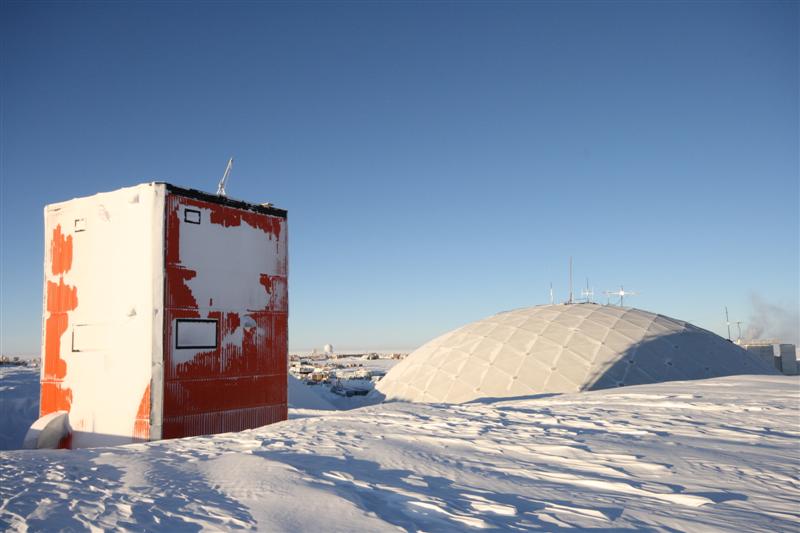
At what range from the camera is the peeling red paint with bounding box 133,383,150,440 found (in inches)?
585

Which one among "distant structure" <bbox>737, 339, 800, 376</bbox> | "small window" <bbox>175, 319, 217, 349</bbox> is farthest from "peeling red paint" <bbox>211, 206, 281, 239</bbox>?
"distant structure" <bbox>737, 339, 800, 376</bbox>

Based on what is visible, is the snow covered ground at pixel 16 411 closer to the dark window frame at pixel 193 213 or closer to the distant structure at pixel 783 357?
the dark window frame at pixel 193 213

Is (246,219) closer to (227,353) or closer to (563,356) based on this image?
(227,353)

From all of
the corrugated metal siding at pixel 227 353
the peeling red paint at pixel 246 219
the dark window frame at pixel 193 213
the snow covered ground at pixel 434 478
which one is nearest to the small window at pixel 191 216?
the dark window frame at pixel 193 213

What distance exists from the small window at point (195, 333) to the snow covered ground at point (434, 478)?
6236mm

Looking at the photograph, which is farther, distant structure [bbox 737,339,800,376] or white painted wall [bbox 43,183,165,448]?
distant structure [bbox 737,339,800,376]

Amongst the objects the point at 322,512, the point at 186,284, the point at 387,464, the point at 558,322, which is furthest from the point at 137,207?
the point at 558,322

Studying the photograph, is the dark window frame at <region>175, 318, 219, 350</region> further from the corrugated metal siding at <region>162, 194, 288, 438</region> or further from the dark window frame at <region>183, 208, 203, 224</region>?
the dark window frame at <region>183, 208, 203, 224</region>

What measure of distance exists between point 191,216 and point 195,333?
352cm

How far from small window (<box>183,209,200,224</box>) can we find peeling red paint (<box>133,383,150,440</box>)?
4.87m

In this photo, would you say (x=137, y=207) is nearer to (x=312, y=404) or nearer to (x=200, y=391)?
(x=200, y=391)

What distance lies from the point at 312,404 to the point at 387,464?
24.9m

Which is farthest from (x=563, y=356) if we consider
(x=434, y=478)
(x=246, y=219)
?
(x=434, y=478)

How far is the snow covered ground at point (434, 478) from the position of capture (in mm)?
5113
